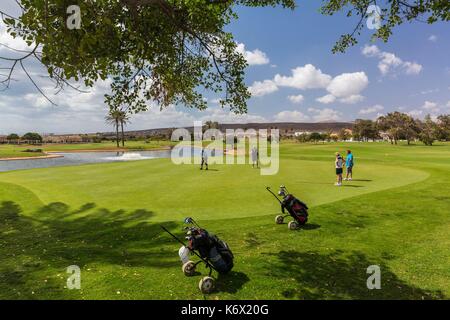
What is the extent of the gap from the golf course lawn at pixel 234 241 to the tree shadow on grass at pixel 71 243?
43 mm

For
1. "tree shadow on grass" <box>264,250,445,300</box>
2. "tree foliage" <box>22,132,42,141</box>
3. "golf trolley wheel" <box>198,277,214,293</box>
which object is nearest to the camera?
→ "golf trolley wheel" <box>198,277,214,293</box>

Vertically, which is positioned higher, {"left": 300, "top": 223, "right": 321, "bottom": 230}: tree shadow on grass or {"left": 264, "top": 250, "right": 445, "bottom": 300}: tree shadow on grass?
{"left": 300, "top": 223, "right": 321, "bottom": 230}: tree shadow on grass

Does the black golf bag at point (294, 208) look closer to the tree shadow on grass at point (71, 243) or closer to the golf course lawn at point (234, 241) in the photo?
the golf course lawn at point (234, 241)

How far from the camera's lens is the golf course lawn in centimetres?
756

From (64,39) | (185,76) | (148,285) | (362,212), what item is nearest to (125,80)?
(185,76)

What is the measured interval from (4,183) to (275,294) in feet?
74.5

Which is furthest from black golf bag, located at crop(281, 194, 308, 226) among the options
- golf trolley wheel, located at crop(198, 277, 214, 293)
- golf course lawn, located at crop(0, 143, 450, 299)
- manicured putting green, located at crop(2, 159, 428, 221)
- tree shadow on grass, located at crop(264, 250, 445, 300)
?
golf trolley wheel, located at crop(198, 277, 214, 293)

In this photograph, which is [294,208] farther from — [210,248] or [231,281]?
[210,248]

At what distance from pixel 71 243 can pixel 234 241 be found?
5.51 m

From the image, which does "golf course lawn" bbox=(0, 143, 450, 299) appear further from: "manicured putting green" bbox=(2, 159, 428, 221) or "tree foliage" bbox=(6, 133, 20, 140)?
"tree foliage" bbox=(6, 133, 20, 140)

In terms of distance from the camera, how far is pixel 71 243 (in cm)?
1073

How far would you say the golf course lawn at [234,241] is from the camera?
756 centimetres

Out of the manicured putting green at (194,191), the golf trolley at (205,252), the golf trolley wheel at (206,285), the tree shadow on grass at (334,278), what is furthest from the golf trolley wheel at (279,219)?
the golf trolley wheel at (206,285)

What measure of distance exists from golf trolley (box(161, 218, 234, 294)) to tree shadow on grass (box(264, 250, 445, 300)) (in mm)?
1426
